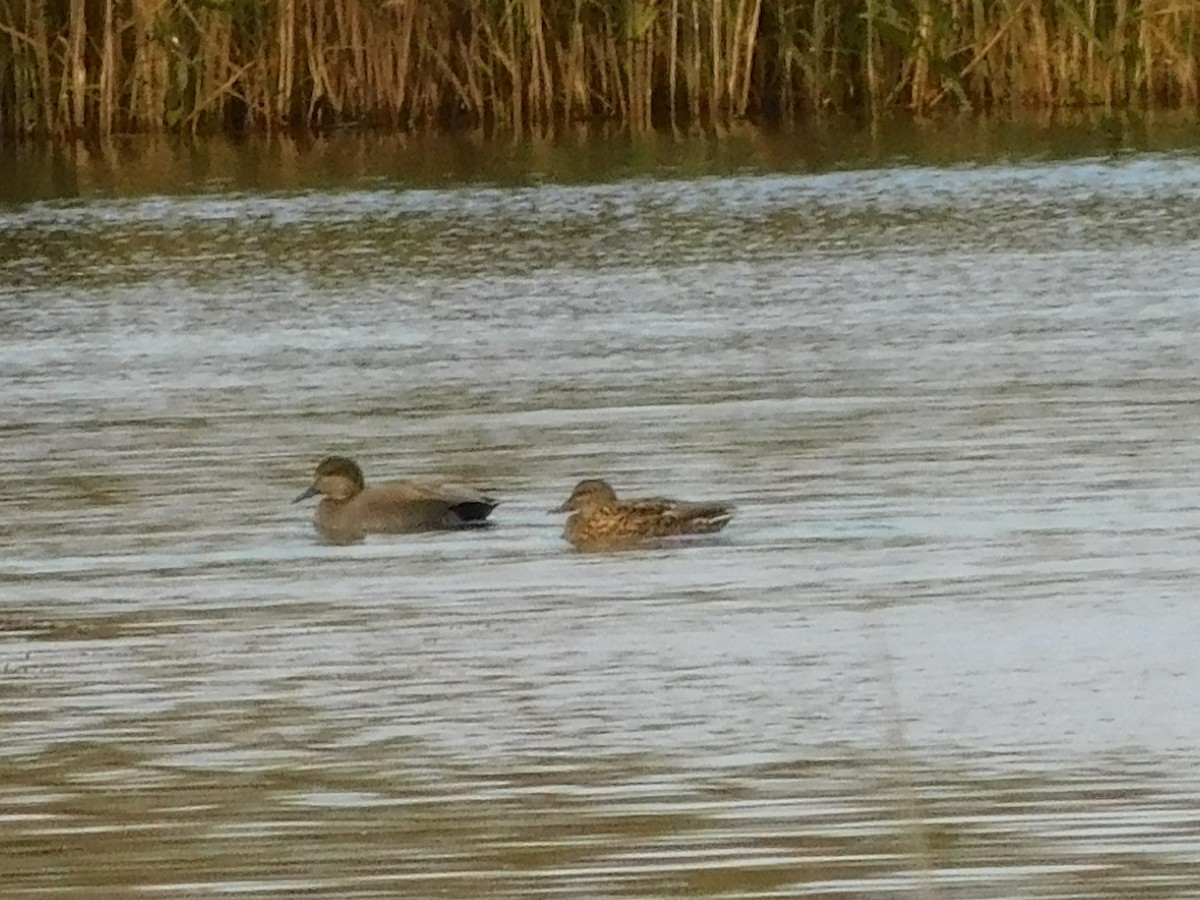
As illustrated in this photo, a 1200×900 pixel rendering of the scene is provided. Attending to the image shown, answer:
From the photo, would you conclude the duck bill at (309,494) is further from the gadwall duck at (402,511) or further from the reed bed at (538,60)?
the reed bed at (538,60)

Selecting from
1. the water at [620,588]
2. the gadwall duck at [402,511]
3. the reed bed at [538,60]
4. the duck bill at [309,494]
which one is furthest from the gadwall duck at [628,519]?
the reed bed at [538,60]

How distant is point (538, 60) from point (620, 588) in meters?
14.8

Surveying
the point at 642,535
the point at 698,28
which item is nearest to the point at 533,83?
the point at 698,28

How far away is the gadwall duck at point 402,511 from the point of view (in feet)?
27.1

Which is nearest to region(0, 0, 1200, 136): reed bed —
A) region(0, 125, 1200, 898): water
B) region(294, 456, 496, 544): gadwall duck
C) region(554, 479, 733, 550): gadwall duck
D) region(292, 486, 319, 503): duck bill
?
region(0, 125, 1200, 898): water

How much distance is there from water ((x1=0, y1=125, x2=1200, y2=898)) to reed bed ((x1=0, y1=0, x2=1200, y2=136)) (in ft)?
21.9

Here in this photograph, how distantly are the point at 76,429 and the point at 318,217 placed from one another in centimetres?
728

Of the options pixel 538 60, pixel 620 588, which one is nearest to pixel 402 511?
pixel 620 588

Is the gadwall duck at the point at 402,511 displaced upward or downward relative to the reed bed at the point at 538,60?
downward

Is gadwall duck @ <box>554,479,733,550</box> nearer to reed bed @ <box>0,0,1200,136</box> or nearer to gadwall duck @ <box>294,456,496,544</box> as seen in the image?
gadwall duck @ <box>294,456,496,544</box>

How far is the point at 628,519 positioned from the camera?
7887 mm

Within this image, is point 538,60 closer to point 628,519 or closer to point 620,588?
point 628,519

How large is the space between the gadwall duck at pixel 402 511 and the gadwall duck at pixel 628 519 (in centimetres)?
33

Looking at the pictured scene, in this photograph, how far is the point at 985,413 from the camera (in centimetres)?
984
